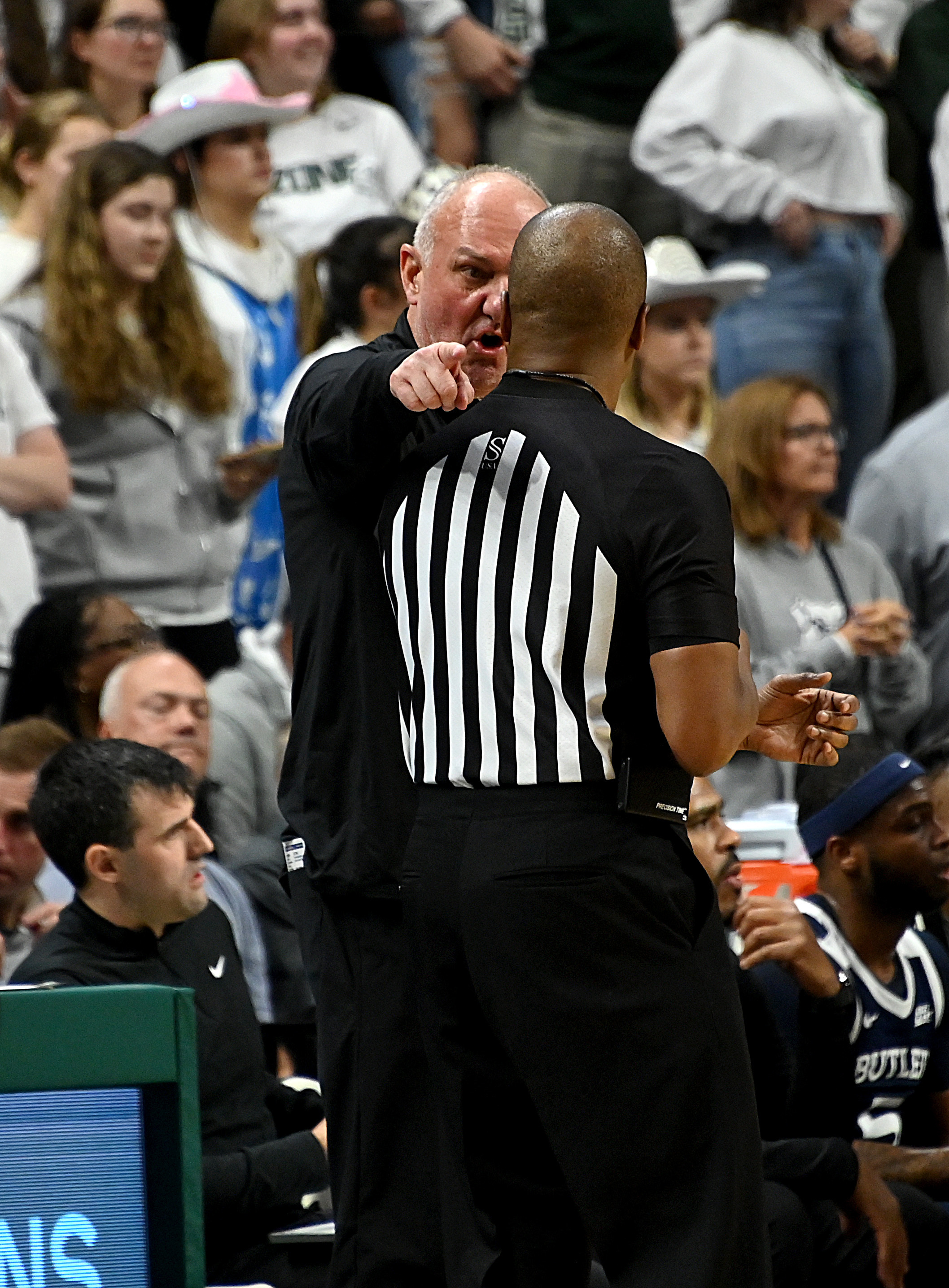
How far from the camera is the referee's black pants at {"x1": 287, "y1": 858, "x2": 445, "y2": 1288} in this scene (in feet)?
8.94

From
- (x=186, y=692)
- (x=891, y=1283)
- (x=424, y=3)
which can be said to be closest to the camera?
(x=891, y=1283)

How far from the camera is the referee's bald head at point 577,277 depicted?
8.20 feet

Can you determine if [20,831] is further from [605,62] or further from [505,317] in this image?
[605,62]

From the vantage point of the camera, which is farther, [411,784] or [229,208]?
[229,208]

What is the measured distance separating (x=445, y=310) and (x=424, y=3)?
4.86 meters

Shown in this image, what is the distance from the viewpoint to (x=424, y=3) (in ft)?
23.8

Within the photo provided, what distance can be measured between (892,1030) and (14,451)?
262 centimetres

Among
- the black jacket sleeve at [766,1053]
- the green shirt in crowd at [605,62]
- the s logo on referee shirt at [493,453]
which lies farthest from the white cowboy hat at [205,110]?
the s logo on referee shirt at [493,453]

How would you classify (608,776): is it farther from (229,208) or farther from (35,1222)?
(229,208)

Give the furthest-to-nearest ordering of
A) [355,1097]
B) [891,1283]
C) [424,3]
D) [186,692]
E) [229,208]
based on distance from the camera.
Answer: [424,3], [229,208], [186,692], [891,1283], [355,1097]

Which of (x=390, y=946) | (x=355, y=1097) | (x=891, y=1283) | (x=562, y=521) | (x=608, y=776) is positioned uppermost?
(x=562, y=521)

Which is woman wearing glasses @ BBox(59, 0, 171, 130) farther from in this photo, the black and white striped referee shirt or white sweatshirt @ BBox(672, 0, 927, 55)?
the black and white striped referee shirt

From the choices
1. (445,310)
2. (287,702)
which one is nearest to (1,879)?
(287,702)

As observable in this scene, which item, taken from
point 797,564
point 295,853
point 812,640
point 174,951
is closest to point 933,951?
point 812,640
